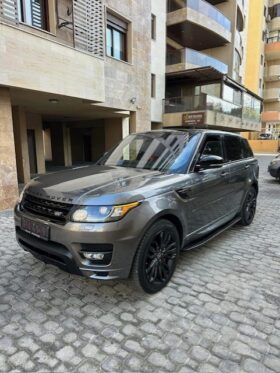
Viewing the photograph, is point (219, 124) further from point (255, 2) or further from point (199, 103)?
point (255, 2)

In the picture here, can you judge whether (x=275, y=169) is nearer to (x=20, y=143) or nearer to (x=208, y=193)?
(x=208, y=193)

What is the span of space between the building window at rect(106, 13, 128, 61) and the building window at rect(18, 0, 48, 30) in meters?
3.50

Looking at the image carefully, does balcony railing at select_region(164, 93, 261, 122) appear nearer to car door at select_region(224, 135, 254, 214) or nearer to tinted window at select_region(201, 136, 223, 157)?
car door at select_region(224, 135, 254, 214)

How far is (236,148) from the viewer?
16.8 ft

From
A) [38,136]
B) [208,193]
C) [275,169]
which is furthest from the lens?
[38,136]

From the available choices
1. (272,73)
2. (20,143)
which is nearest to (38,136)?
(20,143)

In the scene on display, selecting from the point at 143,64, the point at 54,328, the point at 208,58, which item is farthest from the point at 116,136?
the point at 54,328

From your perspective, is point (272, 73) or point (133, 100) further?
point (272, 73)

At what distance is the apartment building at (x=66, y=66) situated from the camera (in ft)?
21.7

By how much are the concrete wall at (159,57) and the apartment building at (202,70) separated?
0.70m

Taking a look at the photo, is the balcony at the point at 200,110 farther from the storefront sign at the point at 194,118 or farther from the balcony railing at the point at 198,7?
the balcony railing at the point at 198,7

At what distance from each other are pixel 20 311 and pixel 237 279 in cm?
255

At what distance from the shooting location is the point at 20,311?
110 inches

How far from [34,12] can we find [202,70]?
12453 mm
